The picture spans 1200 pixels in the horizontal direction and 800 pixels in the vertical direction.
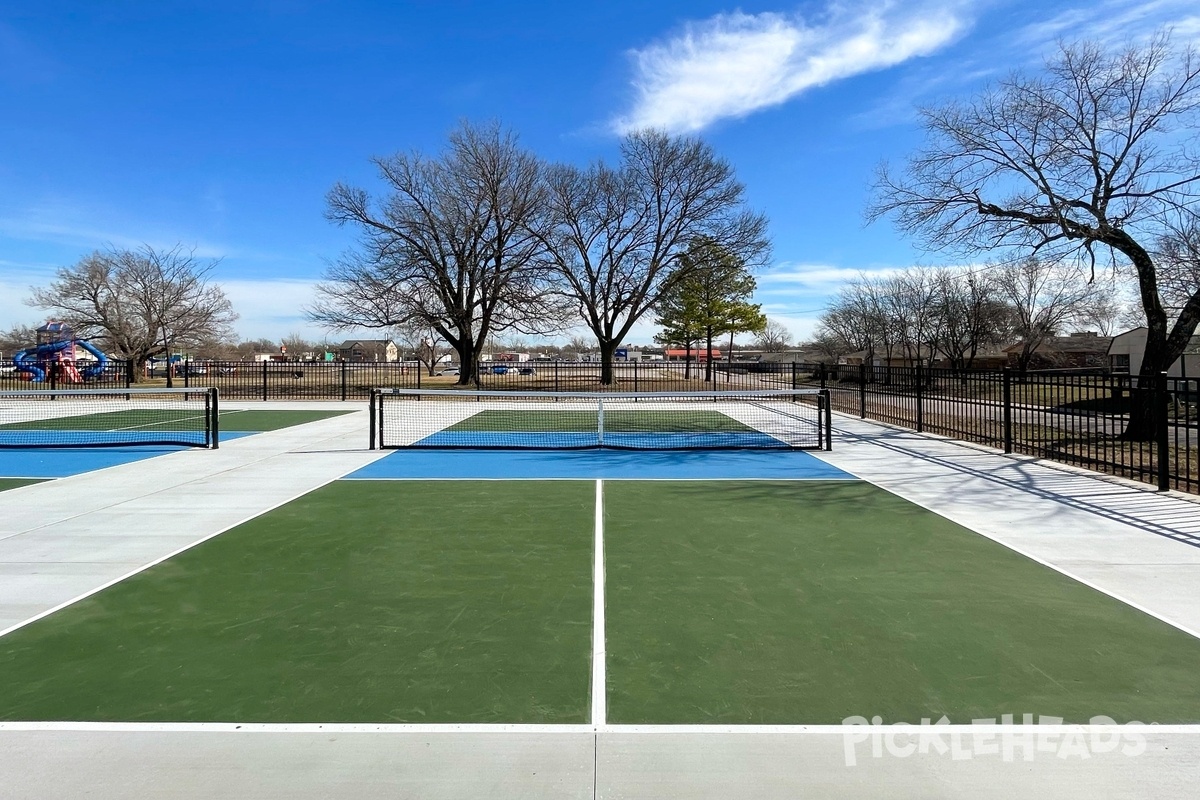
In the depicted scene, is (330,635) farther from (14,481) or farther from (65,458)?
(65,458)

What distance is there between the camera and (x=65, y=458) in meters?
13.2

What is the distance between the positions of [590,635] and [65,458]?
13583mm

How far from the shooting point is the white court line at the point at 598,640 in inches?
146

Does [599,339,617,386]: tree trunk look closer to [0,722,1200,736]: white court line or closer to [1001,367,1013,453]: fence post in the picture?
[1001,367,1013,453]: fence post

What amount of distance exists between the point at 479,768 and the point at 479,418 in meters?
19.3

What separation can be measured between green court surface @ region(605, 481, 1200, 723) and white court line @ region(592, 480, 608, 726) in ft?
0.21

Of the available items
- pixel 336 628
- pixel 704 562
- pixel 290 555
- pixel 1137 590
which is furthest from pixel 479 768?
pixel 1137 590

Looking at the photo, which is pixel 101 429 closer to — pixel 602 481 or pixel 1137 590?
pixel 602 481

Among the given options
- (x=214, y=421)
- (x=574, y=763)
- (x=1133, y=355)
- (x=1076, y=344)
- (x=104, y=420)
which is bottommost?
(x=574, y=763)

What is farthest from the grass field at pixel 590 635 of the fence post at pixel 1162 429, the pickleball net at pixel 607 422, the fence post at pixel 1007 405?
the pickleball net at pixel 607 422

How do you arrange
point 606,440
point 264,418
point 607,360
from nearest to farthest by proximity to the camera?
point 606,440 < point 264,418 < point 607,360

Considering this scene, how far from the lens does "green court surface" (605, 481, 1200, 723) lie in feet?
12.3

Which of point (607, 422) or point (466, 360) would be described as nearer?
point (607, 422)

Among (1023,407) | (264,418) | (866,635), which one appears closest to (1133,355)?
(1023,407)
